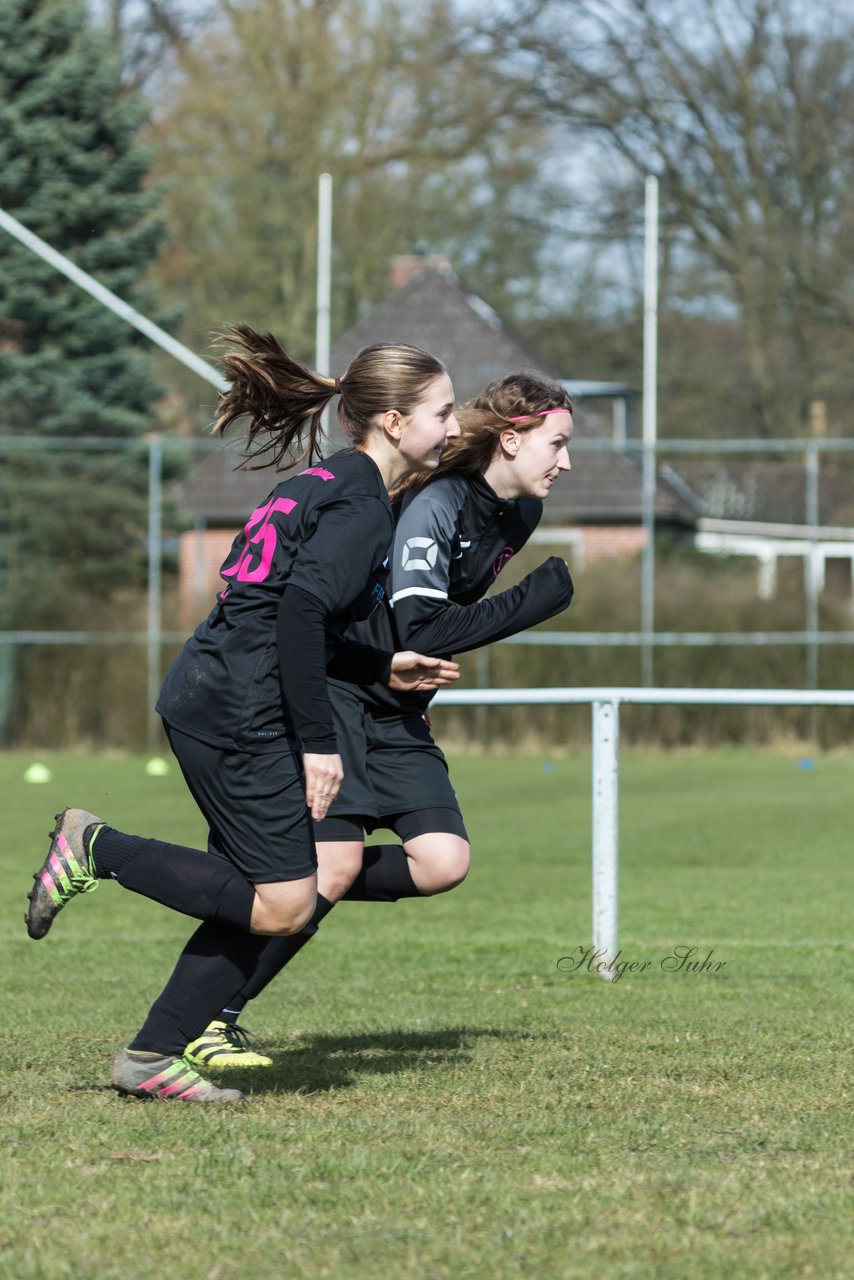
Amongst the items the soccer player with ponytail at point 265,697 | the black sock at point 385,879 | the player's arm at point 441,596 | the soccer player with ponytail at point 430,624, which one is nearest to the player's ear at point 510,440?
the soccer player with ponytail at point 430,624

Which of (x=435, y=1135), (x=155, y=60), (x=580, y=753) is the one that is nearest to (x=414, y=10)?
(x=155, y=60)

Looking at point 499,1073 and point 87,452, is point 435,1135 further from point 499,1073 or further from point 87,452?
point 87,452

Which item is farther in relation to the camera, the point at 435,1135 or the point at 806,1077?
the point at 806,1077

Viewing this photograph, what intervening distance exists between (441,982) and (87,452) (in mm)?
16692

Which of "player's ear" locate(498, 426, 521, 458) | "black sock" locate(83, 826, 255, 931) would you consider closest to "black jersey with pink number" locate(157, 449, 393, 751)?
"black sock" locate(83, 826, 255, 931)

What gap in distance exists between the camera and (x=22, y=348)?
86.0 feet

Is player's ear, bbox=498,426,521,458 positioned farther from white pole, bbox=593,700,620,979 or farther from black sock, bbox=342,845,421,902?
white pole, bbox=593,700,620,979

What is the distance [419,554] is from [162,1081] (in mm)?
1431

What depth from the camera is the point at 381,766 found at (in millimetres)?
4953

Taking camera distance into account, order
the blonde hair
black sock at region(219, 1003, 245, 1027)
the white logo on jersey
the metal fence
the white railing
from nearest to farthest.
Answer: the blonde hair < the white logo on jersey < black sock at region(219, 1003, 245, 1027) < the white railing < the metal fence

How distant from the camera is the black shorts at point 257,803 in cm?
419

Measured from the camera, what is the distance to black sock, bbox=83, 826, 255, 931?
4281mm

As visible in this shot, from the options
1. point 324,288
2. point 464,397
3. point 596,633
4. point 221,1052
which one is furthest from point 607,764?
point 464,397

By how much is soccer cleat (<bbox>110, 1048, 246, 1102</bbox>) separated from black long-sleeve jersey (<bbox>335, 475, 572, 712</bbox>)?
1.12 metres
